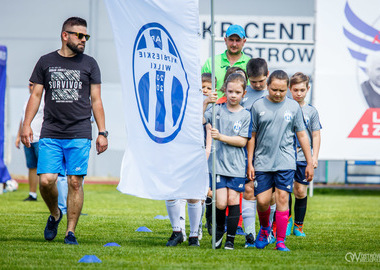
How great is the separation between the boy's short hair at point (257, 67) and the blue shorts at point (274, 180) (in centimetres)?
119

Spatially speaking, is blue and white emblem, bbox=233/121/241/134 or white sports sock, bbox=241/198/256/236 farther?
white sports sock, bbox=241/198/256/236

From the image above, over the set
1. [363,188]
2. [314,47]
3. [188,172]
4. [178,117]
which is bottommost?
[363,188]

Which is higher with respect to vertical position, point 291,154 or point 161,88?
point 161,88

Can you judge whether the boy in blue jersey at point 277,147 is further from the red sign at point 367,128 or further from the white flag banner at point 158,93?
the red sign at point 367,128

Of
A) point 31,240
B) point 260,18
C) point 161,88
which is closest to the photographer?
point 161,88

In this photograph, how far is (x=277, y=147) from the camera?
258 inches

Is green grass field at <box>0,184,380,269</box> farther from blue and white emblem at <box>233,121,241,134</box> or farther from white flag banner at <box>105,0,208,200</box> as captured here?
blue and white emblem at <box>233,121,241,134</box>

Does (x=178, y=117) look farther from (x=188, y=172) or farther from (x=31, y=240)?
(x=31, y=240)

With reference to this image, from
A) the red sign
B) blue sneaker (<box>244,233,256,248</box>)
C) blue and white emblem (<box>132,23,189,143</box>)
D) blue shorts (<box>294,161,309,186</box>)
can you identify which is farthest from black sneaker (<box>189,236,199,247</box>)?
the red sign

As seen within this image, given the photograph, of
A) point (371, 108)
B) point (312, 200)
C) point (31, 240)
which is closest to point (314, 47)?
point (371, 108)

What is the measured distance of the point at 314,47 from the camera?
48.3 ft

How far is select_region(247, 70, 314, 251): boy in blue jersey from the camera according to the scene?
6539 millimetres

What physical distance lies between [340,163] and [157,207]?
264 inches

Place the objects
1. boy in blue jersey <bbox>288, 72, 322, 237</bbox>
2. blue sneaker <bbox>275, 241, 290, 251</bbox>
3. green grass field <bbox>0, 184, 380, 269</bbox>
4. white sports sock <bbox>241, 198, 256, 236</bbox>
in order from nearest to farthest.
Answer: green grass field <bbox>0, 184, 380, 269</bbox> → blue sneaker <bbox>275, 241, 290, 251</bbox> → white sports sock <bbox>241, 198, 256, 236</bbox> → boy in blue jersey <bbox>288, 72, 322, 237</bbox>
